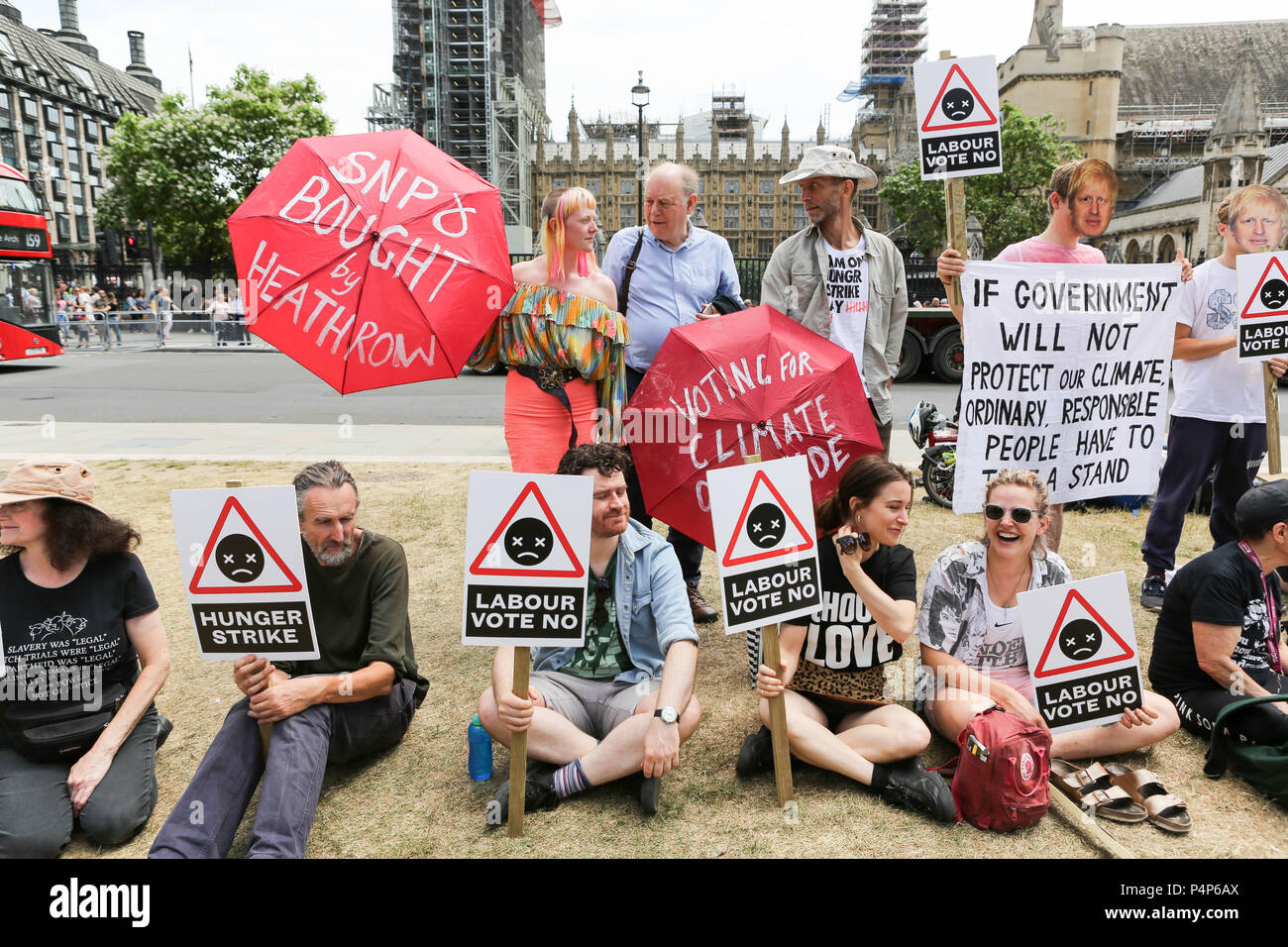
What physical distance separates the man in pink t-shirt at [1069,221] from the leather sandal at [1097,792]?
1.23 metres

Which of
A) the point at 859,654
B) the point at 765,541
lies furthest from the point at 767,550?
the point at 859,654

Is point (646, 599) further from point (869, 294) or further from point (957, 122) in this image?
point (957, 122)

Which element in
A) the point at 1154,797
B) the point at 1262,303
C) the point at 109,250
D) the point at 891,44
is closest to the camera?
the point at 1154,797

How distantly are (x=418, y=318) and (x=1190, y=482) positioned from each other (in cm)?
389

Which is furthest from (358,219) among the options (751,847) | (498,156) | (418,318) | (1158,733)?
(498,156)

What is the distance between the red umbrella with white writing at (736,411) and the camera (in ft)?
10.4

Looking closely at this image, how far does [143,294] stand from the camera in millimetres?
40875

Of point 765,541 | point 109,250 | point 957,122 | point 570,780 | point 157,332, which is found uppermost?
point 109,250

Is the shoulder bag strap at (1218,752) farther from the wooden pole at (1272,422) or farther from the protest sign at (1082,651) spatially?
the wooden pole at (1272,422)

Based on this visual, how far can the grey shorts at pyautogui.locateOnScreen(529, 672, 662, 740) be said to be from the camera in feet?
9.91

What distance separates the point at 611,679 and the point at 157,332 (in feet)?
86.3

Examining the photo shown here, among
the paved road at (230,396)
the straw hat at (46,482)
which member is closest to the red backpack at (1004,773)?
the straw hat at (46,482)

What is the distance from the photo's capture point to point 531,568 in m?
2.62

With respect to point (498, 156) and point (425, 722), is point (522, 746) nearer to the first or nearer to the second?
point (425, 722)
